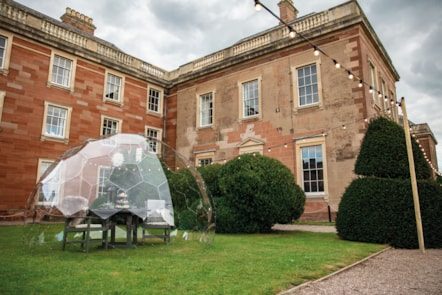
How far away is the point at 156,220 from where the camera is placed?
21.8 feet

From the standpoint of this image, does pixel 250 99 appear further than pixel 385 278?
Yes

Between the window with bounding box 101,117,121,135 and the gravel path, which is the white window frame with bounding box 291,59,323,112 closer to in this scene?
the gravel path

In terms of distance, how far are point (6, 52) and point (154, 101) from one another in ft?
30.0

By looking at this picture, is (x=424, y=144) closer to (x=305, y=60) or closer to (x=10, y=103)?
(x=305, y=60)

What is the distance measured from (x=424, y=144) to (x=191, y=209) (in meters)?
30.4

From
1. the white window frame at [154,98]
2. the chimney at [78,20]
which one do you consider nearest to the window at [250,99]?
the white window frame at [154,98]

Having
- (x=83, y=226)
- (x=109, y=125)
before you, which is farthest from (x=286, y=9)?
(x=83, y=226)

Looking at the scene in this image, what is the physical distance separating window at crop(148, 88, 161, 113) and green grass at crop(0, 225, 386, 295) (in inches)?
581

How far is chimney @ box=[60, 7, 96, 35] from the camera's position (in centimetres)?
2155

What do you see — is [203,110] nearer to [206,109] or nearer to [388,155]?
[206,109]

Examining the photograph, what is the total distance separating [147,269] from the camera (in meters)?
4.69

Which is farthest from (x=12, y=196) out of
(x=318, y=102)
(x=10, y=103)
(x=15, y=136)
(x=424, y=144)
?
(x=424, y=144)

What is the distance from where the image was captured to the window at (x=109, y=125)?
18.1m

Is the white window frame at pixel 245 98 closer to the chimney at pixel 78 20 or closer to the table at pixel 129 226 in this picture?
the table at pixel 129 226
